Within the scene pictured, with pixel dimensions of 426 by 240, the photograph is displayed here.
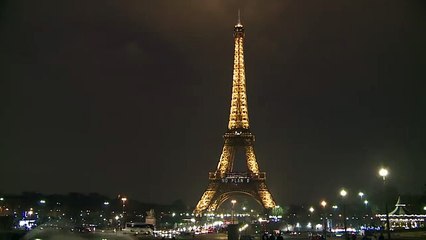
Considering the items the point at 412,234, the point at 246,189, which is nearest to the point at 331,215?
the point at 246,189

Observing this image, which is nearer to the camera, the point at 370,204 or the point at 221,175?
the point at 221,175

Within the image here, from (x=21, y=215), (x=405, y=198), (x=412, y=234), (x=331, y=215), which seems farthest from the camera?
(x=331, y=215)

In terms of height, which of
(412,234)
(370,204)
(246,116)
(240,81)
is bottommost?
(412,234)

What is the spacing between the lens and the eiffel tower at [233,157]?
354ft

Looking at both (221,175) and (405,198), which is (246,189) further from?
(405,198)

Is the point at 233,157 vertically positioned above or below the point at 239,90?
below

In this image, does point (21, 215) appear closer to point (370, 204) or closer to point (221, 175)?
point (221, 175)

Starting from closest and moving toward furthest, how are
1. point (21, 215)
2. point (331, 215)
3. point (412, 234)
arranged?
1. point (412, 234)
2. point (21, 215)
3. point (331, 215)

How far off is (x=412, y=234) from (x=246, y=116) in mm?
61302

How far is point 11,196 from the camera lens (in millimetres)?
129250

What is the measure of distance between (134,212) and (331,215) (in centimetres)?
5588

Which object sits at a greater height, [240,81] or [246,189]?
[240,81]

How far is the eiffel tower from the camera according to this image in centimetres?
10781

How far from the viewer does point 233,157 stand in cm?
11225
